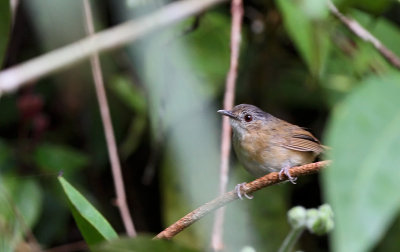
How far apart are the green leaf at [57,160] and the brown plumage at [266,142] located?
3.14ft

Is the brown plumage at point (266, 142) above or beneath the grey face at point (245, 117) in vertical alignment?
beneath

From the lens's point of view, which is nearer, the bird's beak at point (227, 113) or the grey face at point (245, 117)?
the bird's beak at point (227, 113)

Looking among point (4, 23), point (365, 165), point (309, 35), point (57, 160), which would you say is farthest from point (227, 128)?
point (365, 165)

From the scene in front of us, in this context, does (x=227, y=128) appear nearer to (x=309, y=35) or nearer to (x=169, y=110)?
(x=309, y=35)

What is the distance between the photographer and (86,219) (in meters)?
1.36

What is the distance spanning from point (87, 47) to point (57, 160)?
1.66m

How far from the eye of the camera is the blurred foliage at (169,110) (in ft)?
10.5

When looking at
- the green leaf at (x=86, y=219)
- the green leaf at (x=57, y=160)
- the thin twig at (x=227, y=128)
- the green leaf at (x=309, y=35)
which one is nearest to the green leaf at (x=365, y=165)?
the green leaf at (x=86, y=219)

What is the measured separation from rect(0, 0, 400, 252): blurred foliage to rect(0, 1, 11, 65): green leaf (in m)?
0.92

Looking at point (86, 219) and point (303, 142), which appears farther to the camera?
point (303, 142)

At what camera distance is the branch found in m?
1.82

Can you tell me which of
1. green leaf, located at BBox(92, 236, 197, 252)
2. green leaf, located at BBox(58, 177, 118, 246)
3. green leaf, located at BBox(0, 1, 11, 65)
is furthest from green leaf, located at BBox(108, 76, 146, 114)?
green leaf, located at BBox(92, 236, 197, 252)

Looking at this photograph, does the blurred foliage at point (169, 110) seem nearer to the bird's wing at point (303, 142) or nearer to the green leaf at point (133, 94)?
the green leaf at point (133, 94)

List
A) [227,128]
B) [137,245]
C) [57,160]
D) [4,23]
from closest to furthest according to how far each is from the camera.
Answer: [137,245]
[4,23]
[227,128]
[57,160]
